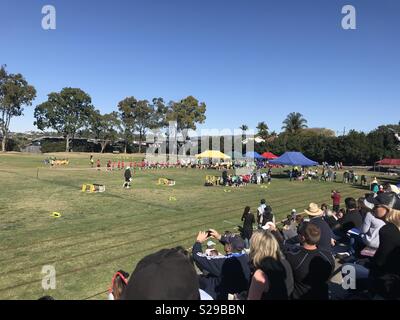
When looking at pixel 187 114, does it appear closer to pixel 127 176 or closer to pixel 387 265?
pixel 127 176

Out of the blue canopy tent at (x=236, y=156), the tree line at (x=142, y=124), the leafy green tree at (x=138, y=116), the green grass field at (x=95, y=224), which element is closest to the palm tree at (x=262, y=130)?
the tree line at (x=142, y=124)

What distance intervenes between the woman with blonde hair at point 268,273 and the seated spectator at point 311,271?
21 centimetres

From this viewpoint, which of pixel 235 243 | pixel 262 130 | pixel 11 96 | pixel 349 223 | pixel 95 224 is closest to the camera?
pixel 235 243

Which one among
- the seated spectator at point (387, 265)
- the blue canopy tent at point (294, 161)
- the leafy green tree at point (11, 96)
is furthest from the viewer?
the leafy green tree at point (11, 96)

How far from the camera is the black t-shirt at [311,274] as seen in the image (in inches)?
179

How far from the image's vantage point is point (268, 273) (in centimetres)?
420

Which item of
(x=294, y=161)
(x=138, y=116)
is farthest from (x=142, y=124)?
(x=294, y=161)

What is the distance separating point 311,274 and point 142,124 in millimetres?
91380

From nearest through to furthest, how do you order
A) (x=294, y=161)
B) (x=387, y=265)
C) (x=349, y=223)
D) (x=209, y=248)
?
1. (x=387, y=265)
2. (x=209, y=248)
3. (x=349, y=223)
4. (x=294, y=161)

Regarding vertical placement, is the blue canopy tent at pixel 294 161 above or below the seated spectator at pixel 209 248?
above

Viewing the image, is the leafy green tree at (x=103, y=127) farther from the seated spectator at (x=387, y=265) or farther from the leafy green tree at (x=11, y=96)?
the seated spectator at (x=387, y=265)

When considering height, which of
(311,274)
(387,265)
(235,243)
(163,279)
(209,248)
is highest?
(163,279)

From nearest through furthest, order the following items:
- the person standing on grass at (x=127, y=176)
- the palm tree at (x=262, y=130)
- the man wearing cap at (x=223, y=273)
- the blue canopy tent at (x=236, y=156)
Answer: the man wearing cap at (x=223, y=273), the person standing on grass at (x=127, y=176), the blue canopy tent at (x=236, y=156), the palm tree at (x=262, y=130)
